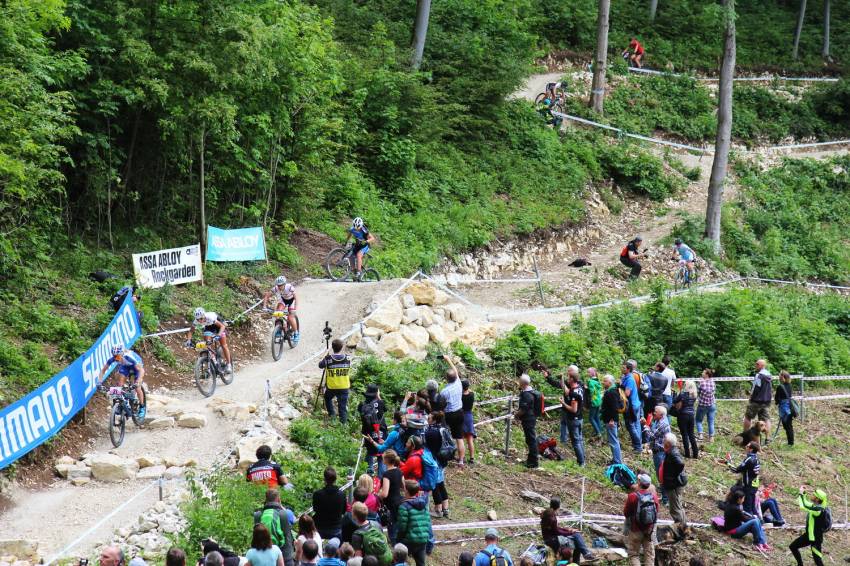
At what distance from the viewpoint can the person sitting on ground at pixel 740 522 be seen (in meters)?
15.9

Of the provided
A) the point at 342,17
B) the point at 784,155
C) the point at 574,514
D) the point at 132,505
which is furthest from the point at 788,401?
the point at 784,155

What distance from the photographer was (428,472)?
13.6 m

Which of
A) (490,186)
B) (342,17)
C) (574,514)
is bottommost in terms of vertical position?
(574,514)

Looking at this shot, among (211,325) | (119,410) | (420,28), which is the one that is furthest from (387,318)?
(420,28)

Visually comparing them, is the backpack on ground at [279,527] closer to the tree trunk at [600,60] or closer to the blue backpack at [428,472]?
the blue backpack at [428,472]

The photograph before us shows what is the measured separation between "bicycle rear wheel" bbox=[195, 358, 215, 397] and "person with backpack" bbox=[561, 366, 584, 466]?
6.23 m

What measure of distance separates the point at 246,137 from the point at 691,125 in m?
24.4

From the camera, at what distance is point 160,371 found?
728 inches

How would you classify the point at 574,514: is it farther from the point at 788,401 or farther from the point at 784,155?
the point at 784,155

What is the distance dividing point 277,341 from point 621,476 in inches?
279

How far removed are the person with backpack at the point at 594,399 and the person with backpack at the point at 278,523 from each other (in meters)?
7.96

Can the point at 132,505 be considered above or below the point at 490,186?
below

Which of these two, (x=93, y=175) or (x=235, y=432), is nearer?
(x=235, y=432)

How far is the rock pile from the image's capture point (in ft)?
63.7
